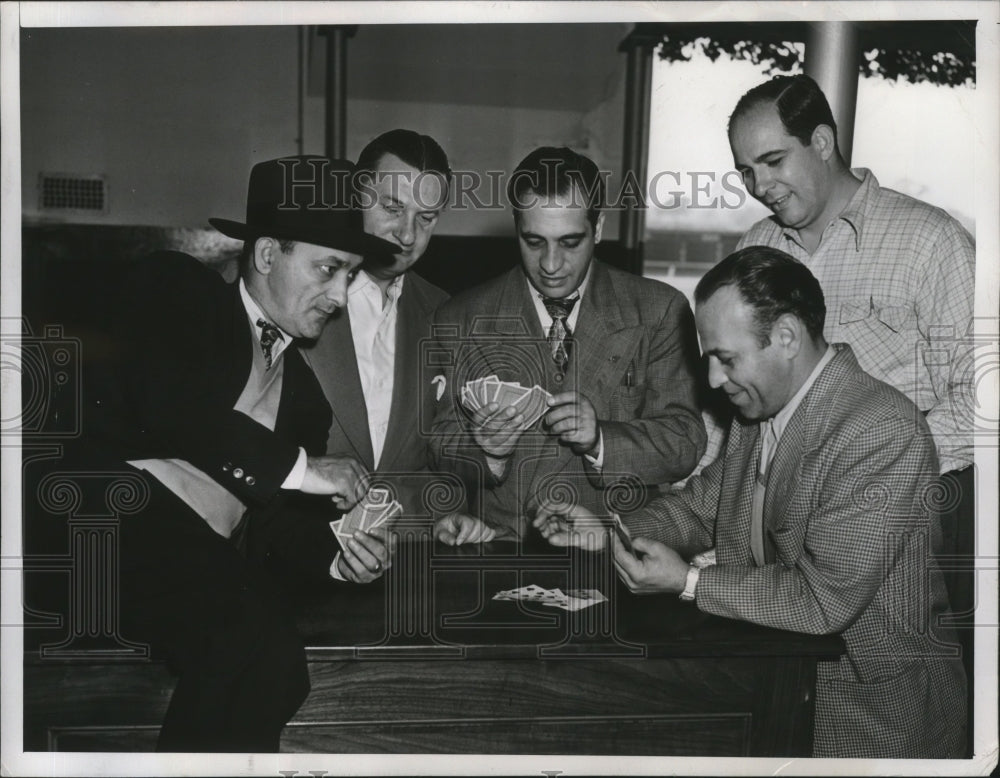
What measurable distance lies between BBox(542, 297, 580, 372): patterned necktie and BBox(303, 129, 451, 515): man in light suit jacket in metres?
0.34

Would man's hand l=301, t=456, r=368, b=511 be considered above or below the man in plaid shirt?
below

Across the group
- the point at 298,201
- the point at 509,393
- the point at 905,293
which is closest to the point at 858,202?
the point at 905,293

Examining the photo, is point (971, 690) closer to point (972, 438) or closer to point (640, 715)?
point (972, 438)

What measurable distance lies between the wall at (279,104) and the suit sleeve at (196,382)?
21 centimetres

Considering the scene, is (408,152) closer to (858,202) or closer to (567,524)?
(567,524)

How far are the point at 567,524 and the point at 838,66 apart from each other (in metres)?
1.64

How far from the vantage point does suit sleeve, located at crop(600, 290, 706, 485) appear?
2.96 metres

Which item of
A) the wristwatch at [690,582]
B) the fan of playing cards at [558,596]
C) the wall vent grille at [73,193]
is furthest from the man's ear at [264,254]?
the wristwatch at [690,582]

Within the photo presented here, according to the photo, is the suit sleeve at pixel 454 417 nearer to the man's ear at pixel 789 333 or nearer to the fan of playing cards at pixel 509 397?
the fan of playing cards at pixel 509 397

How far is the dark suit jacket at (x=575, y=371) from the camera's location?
9.70 ft

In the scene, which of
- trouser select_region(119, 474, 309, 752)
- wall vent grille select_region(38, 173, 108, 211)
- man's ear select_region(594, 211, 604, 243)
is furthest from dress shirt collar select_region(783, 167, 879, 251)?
wall vent grille select_region(38, 173, 108, 211)

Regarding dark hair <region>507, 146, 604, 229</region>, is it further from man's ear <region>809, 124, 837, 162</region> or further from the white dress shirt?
man's ear <region>809, 124, 837, 162</region>

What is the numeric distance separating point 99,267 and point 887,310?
A: 2412 millimetres

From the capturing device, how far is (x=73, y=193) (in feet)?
9.68
